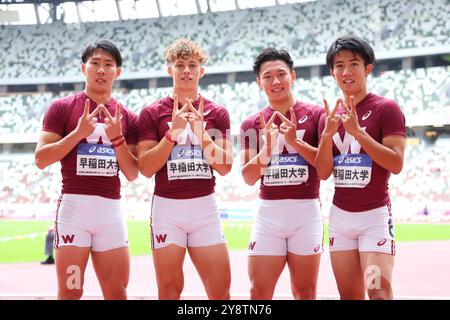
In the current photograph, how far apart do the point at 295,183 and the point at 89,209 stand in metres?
1.31

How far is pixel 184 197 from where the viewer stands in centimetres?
338

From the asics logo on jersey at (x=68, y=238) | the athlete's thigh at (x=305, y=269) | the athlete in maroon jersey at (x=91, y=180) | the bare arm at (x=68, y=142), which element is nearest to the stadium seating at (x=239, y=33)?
the athlete's thigh at (x=305, y=269)

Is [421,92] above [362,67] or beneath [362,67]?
above

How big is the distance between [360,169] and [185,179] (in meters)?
1.07

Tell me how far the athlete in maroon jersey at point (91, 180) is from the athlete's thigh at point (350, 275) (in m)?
1.33

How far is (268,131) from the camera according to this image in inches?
131

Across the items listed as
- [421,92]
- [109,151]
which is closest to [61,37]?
[421,92]

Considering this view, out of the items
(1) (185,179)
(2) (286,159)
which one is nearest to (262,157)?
(2) (286,159)

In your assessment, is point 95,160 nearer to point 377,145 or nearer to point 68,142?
point 68,142

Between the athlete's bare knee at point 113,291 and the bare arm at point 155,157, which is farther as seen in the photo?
the athlete's bare knee at point 113,291

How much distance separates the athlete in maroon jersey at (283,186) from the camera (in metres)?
3.36

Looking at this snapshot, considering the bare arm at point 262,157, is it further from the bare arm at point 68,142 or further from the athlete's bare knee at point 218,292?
the bare arm at point 68,142

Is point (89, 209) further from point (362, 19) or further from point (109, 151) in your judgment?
point (362, 19)

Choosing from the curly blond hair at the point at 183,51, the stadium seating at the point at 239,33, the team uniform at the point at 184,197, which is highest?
the stadium seating at the point at 239,33
